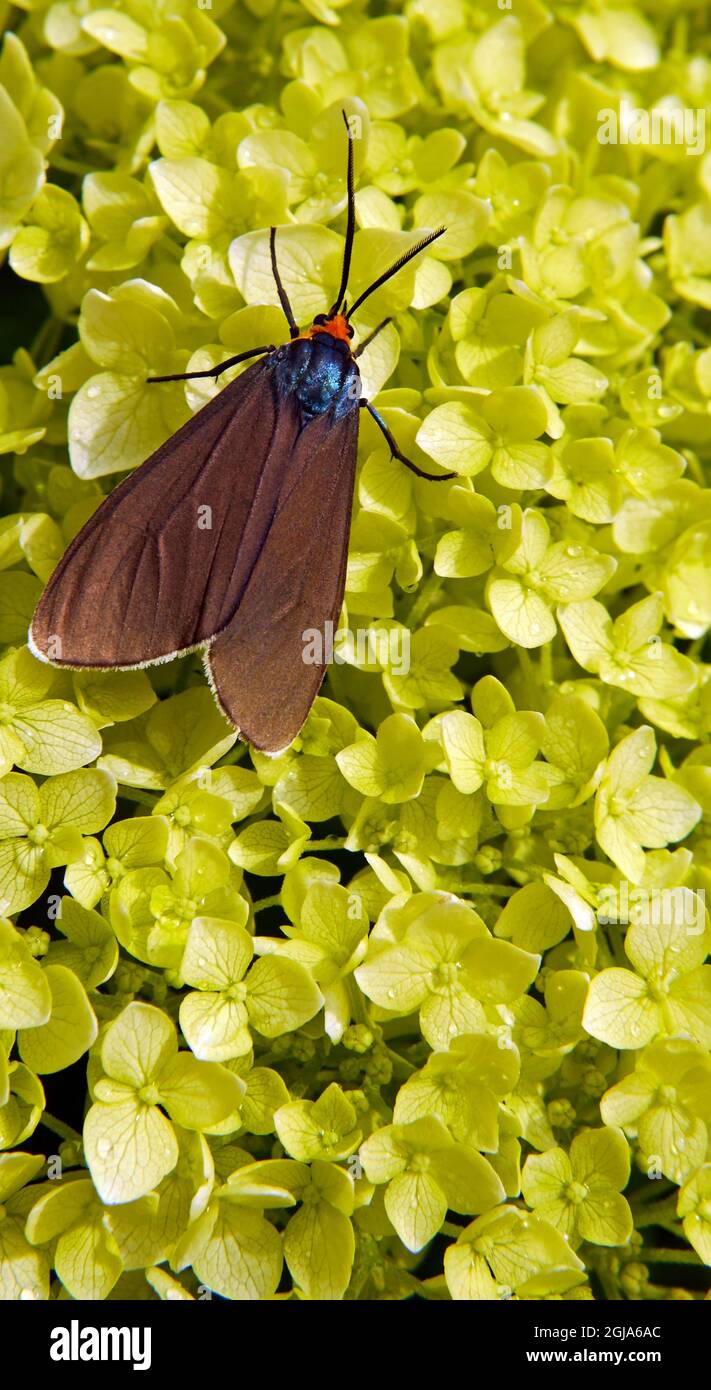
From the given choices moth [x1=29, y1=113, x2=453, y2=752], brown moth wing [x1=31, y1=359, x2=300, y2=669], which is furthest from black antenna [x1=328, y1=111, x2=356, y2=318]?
brown moth wing [x1=31, y1=359, x2=300, y2=669]

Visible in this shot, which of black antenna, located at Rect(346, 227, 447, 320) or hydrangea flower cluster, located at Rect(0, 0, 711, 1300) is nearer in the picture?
hydrangea flower cluster, located at Rect(0, 0, 711, 1300)

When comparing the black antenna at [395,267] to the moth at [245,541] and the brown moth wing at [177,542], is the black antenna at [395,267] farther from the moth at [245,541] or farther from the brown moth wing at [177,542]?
the brown moth wing at [177,542]

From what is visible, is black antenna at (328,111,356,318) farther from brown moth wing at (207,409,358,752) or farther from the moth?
brown moth wing at (207,409,358,752)

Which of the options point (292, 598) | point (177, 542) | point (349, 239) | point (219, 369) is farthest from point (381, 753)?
point (349, 239)

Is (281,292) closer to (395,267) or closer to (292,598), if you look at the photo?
(395,267)

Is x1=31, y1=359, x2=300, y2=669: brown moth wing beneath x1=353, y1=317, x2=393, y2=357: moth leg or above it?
beneath

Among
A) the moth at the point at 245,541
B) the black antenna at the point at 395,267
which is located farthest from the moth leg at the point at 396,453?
the black antenna at the point at 395,267

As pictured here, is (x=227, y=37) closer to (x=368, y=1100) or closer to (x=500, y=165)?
(x=500, y=165)
